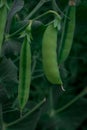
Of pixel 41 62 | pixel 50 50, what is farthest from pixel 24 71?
pixel 41 62

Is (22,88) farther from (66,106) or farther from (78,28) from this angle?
(66,106)

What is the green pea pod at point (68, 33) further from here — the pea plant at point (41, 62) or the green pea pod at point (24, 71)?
the green pea pod at point (24, 71)

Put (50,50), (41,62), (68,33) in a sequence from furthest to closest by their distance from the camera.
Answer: (41,62) < (68,33) < (50,50)

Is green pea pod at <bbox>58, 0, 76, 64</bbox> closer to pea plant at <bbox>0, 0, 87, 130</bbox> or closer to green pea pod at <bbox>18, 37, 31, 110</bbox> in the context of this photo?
pea plant at <bbox>0, 0, 87, 130</bbox>

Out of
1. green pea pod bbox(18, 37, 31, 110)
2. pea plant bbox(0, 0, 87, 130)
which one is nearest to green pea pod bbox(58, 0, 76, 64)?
pea plant bbox(0, 0, 87, 130)

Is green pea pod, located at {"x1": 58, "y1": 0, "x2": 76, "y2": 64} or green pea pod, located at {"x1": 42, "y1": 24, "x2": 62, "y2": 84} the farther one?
green pea pod, located at {"x1": 58, "y1": 0, "x2": 76, "y2": 64}

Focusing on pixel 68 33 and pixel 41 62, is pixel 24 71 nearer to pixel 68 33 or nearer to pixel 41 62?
pixel 68 33

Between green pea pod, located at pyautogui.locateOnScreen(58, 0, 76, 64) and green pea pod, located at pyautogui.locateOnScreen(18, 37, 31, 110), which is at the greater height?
green pea pod, located at pyautogui.locateOnScreen(18, 37, 31, 110)
